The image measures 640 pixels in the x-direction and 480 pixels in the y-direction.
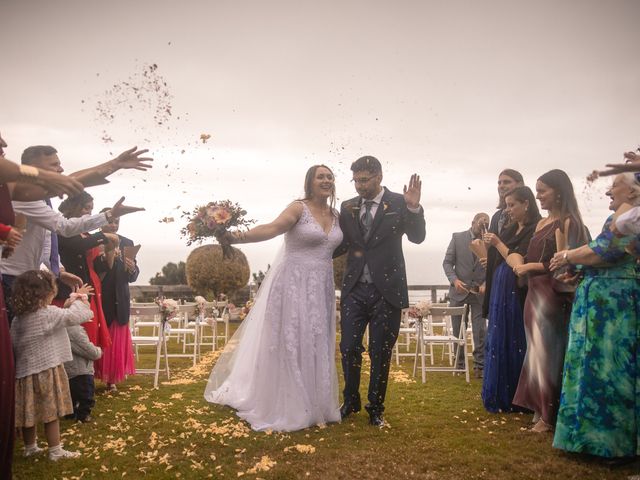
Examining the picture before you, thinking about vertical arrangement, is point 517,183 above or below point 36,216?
above

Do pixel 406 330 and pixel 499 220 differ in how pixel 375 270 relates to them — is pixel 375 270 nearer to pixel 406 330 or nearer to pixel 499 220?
pixel 499 220

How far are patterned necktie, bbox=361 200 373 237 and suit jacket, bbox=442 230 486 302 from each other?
383 cm

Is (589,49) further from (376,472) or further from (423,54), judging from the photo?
(376,472)

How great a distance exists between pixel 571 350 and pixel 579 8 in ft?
19.1

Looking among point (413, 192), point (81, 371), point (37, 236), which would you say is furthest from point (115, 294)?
point (413, 192)

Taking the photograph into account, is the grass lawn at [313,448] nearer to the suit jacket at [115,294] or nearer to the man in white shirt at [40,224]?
the suit jacket at [115,294]

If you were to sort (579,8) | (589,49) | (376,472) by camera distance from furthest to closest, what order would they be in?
(579,8) < (589,49) < (376,472)

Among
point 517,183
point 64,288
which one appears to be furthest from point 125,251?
point 517,183

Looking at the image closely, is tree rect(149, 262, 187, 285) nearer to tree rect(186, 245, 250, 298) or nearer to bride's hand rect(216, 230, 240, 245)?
tree rect(186, 245, 250, 298)

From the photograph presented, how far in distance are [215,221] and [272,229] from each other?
1.92 feet

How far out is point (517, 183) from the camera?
6281 millimetres

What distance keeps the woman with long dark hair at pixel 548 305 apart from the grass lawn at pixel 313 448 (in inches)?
14.9

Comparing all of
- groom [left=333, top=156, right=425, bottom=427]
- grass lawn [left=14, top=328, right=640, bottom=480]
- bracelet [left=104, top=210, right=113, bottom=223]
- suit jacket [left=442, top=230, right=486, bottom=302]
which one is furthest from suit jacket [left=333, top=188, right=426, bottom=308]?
suit jacket [left=442, top=230, right=486, bottom=302]

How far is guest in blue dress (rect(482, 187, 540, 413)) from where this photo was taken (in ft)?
18.6
